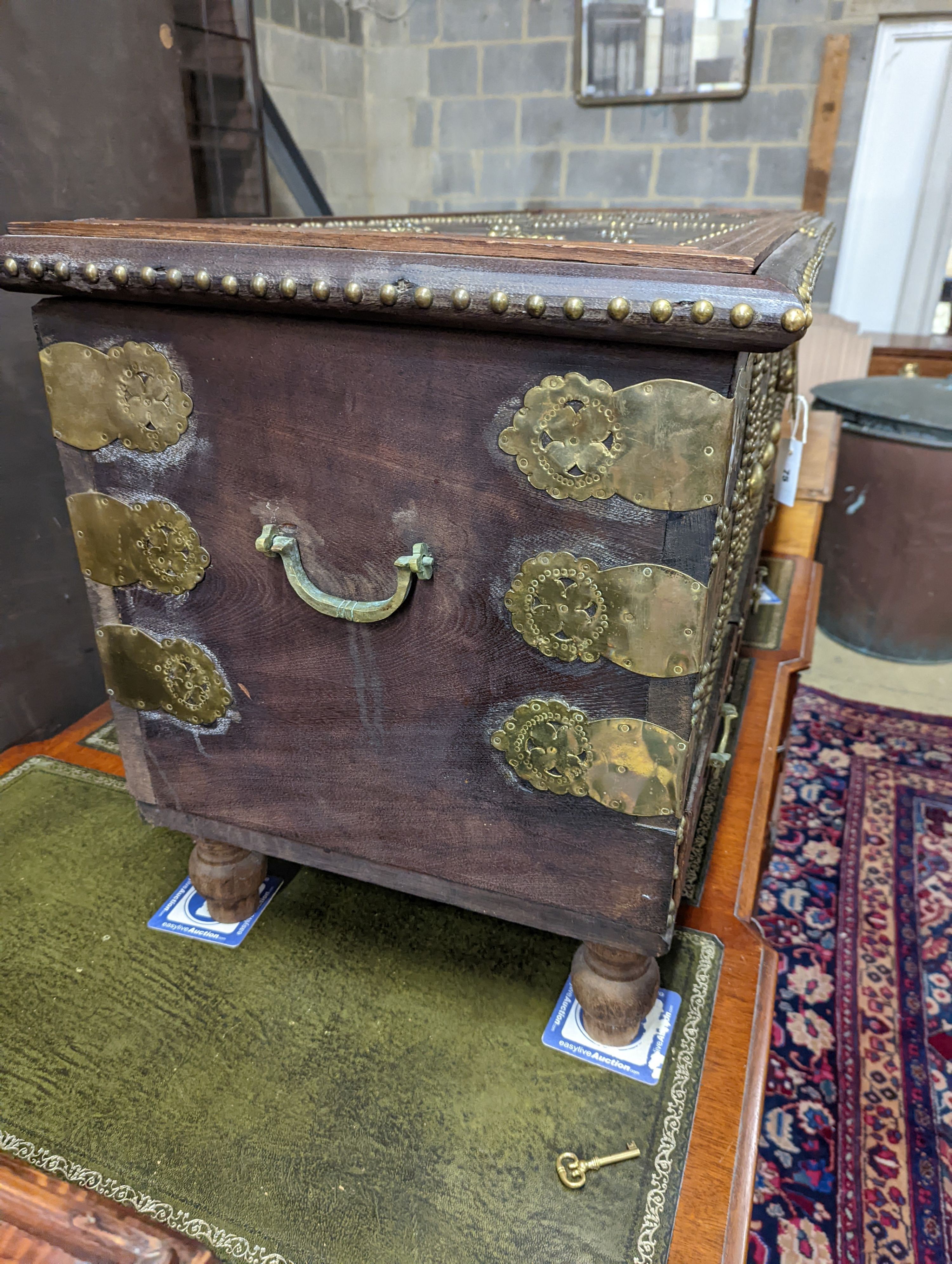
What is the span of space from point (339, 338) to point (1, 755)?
97 cm

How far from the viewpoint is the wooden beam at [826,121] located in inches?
109

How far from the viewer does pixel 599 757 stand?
0.66m

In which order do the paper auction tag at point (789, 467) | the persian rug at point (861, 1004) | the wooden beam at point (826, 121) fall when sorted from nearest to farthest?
1. the persian rug at point (861, 1004)
2. the paper auction tag at point (789, 467)
3. the wooden beam at point (826, 121)

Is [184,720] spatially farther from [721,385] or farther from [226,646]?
[721,385]

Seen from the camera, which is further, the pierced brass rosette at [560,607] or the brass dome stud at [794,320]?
the pierced brass rosette at [560,607]

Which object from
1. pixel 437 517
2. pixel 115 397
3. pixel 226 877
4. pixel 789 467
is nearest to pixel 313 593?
pixel 437 517

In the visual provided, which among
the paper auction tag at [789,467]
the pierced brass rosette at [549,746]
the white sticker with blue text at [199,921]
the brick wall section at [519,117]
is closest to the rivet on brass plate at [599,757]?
the pierced brass rosette at [549,746]

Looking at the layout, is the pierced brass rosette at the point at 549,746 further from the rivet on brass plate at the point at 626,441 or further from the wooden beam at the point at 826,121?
the wooden beam at the point at 826,121

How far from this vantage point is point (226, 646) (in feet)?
2.48

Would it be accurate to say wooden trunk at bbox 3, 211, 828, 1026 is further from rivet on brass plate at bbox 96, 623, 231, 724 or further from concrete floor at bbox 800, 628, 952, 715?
concrete floor at bbox 800, 628, 952, 715

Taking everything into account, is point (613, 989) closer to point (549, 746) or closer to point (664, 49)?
point (549, 746)

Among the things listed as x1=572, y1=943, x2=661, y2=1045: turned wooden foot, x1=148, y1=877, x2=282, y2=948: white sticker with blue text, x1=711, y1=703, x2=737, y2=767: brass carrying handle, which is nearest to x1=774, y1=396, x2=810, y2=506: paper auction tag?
x1=711, y1=703, x2=737, y2=767: brass carrying handle

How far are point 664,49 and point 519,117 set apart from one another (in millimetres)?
560

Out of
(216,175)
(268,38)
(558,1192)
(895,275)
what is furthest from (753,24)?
(558,1192)
